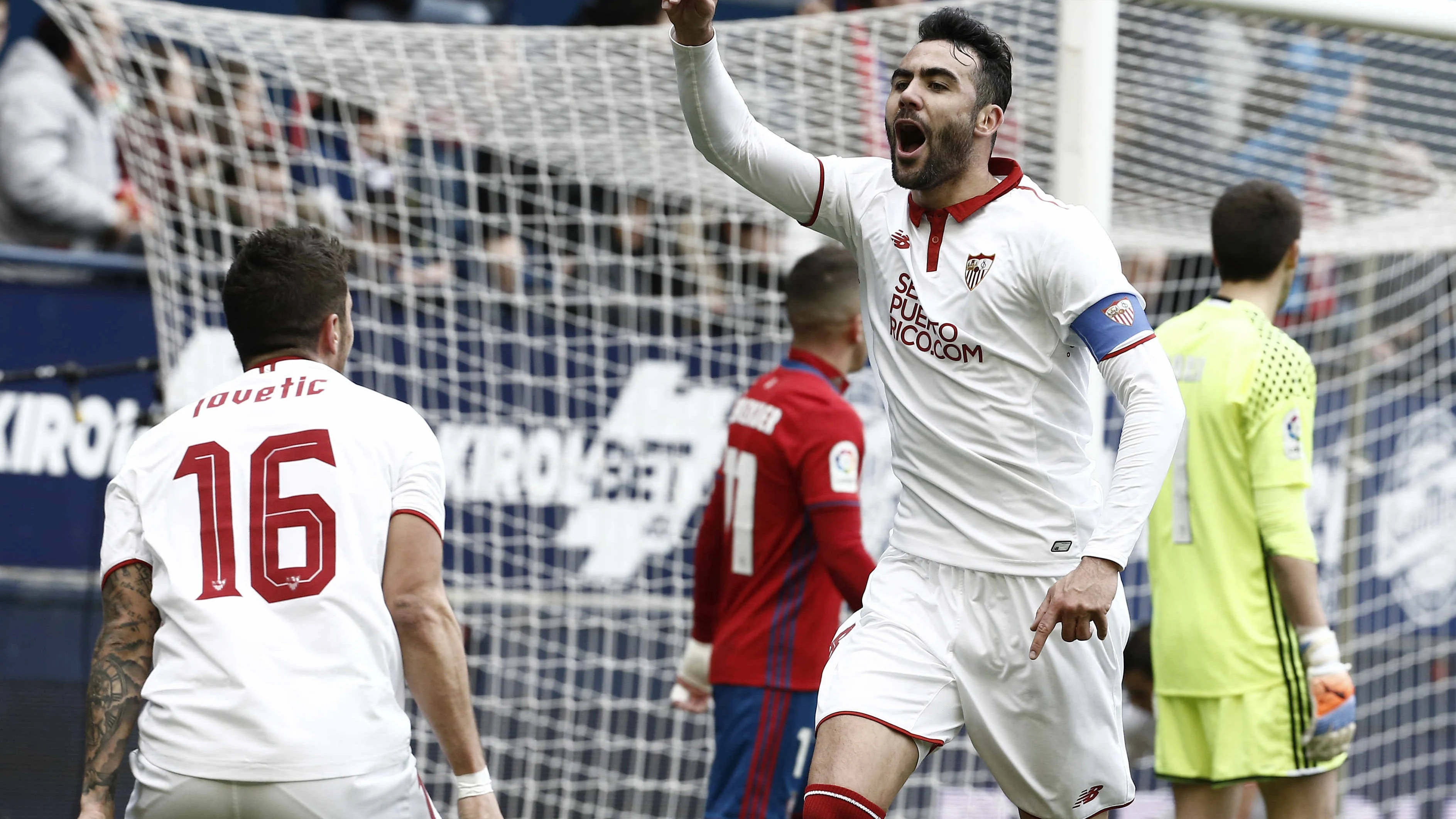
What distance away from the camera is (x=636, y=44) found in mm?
6762

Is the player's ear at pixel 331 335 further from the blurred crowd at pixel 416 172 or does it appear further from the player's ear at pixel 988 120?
the blurred crowd at pixel 416 172

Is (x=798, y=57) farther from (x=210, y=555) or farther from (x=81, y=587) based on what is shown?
(x=210, y=555)

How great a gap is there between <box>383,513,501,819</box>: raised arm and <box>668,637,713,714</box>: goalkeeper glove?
200cm

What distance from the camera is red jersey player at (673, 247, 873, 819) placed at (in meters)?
4.43

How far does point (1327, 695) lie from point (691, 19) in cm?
241

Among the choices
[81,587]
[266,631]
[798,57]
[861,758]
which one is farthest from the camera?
[798,57]

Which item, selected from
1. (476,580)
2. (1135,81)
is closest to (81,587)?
(476,580)

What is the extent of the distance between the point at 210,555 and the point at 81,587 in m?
3.86

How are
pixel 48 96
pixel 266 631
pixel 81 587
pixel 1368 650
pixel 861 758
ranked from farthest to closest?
pixel 1368 650 → pixel 48 96 → pixel 81 587 → pixel 861 758 → pixel 266 631

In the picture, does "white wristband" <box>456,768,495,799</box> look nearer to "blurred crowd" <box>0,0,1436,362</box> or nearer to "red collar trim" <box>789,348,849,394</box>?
"red collar trim" <box>789,348,849,394</box>

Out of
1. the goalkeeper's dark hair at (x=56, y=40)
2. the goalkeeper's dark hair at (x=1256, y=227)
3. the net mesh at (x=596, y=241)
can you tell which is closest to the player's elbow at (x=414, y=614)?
the goalkeeper's dark hair at (x=1256, y=227)

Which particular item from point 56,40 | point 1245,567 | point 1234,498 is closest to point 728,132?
point 1234,498

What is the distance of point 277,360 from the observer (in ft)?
9.98

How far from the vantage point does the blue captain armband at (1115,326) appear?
10.3 ft
